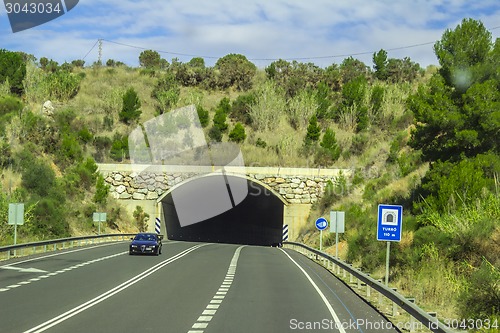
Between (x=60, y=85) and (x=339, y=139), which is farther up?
(x=60, y=85)

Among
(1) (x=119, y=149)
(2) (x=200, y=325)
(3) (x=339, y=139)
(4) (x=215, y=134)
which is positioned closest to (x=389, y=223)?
(2) (x=200, y=325)

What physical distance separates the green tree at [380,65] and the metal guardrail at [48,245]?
2417 inches

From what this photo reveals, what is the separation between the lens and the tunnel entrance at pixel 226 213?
59188mm

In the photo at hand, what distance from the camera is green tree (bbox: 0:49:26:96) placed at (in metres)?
76.6

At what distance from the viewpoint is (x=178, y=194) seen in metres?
61.3

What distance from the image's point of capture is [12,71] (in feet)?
255

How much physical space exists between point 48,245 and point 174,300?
927 inches

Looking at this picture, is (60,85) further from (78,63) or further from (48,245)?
(48,245)

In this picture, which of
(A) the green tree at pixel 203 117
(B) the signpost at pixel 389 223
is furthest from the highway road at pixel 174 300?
(A) the green tree at pixel 203 117

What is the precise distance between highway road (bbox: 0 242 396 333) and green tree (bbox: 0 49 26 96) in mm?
56513

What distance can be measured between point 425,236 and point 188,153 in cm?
4905

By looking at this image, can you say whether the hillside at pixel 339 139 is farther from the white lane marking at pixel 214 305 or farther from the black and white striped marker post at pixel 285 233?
the white lane marking at pixel 214 305

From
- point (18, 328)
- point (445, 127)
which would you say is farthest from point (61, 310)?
point (445, 127)

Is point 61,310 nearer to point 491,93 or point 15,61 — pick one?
point 491,93
